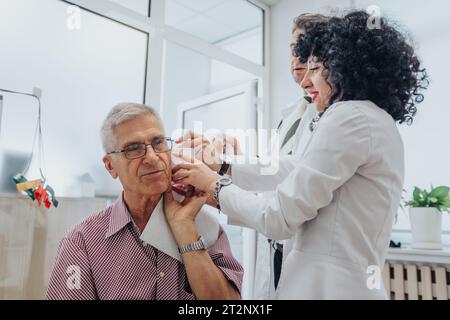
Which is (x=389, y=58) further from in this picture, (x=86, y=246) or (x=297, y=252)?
(x=86, y=246)

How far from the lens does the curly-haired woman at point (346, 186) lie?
75 centimetres

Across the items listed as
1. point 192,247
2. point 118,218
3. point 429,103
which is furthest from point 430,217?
point 118,218

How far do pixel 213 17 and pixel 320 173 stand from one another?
2.39 metres

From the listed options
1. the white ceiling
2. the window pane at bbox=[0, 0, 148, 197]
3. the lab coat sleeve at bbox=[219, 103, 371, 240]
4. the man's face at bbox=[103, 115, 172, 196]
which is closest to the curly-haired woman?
the lab coat sleeve at bbox=[219, 103, 371, 240]

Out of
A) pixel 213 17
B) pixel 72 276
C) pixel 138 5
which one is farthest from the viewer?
pixel 213 17

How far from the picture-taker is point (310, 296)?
78cm

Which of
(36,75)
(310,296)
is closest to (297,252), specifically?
(310,296)

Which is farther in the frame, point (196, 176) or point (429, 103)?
point (429, 103)

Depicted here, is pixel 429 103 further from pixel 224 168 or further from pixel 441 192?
pixel 224 168

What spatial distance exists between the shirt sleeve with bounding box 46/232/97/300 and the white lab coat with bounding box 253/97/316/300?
0.48 m

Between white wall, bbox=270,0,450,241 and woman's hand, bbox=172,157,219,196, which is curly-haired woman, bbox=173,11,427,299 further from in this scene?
white wall, bbox=270,0,450,241

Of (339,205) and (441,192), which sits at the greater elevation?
(441,192)

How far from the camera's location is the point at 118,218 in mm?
1063

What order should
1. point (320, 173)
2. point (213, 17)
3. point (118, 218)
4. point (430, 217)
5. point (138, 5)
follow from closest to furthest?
1. point (320, 173)
2. point (118, 218)
3. point (430, 217)
4. point (138, 5)
5. point (213, 17)
